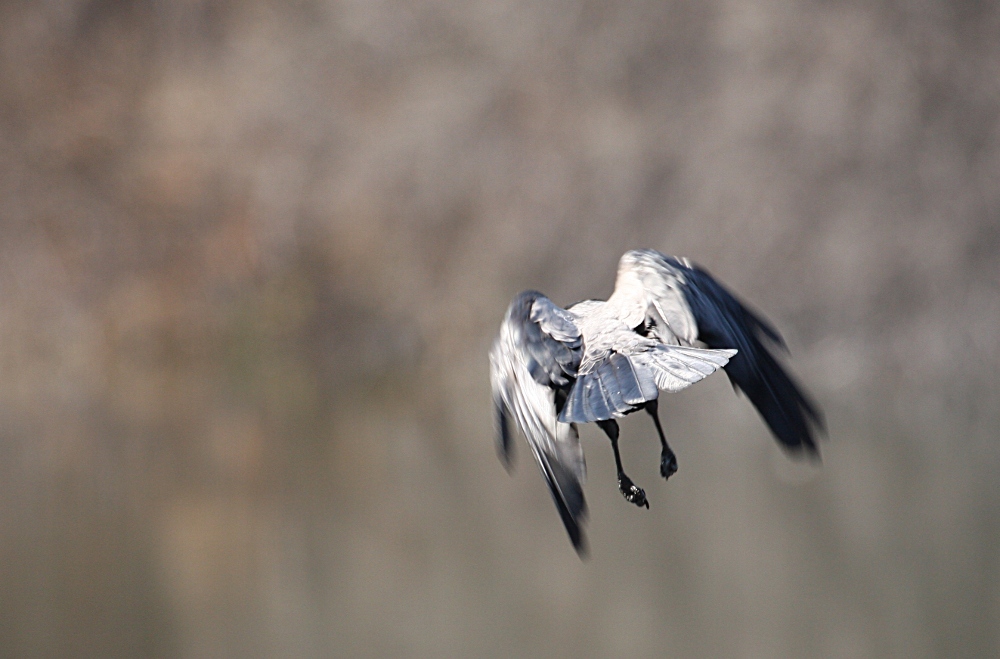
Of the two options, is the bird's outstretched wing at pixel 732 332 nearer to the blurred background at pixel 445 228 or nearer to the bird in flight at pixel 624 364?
the bird in flight at pixel 624 364

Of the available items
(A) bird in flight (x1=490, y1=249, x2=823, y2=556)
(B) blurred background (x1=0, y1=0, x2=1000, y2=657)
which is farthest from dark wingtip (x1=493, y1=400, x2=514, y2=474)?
(B) blurred background (x1=0, y1=0, x2=1000, y2=657)

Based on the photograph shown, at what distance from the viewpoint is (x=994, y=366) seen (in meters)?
6.32

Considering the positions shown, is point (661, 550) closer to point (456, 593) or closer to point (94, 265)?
point (456, 593)

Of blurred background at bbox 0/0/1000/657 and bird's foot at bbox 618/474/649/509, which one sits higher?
blurred background at bbox 0/0/1000/657

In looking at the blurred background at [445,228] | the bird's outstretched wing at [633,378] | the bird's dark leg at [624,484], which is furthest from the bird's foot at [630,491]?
the blurred background at [445,228]

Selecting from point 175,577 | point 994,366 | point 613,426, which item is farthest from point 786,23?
point 613,426

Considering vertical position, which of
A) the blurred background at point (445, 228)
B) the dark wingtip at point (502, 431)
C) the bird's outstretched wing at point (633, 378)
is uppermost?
the blurred background at point (445, 228)

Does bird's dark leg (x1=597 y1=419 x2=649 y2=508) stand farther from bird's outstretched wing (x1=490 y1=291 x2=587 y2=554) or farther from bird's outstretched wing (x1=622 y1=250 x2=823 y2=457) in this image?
bird's outstretched wing (x1=622 y1=250 x2=823 y2=457)

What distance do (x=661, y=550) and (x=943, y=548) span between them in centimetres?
104

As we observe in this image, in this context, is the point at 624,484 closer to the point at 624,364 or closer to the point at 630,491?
the point at 630,491

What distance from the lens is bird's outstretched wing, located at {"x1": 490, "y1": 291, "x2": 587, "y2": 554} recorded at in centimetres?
130

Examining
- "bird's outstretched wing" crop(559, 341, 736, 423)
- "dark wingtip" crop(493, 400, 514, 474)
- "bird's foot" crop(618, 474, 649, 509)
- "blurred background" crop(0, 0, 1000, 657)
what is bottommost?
"bird's foot" crop(618, 474, 649, 509)

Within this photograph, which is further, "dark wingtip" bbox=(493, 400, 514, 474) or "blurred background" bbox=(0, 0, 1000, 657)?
"blurred background" bbox=(0, 0, 1000, 657)

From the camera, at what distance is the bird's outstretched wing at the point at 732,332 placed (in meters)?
1.40
